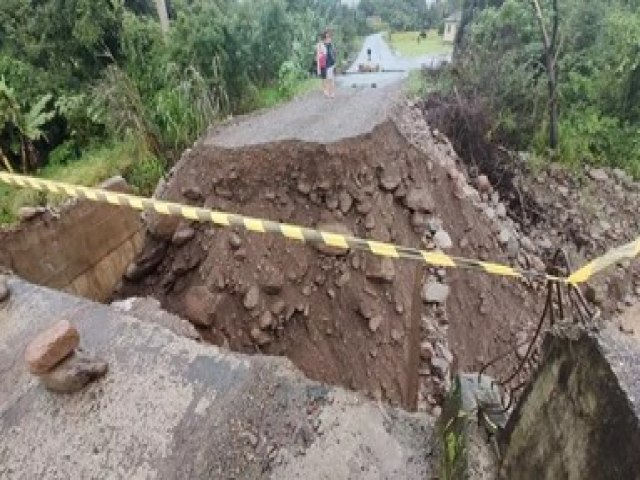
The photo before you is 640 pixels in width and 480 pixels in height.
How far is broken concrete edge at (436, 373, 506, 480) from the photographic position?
2254 millimetres

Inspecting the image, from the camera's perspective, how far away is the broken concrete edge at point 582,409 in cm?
138

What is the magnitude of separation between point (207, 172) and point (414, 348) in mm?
2781

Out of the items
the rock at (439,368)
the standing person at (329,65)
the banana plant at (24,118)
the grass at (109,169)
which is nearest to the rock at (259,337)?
the rock at (439,368)

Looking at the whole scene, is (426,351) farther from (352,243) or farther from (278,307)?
(352,243)

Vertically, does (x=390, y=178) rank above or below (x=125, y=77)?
below

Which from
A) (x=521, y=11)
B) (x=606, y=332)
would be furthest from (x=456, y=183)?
(x=521, y=11)

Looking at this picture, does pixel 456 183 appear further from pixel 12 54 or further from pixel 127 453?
pixel 12 54

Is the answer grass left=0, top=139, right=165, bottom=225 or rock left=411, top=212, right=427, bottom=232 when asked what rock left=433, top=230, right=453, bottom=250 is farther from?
grass left=0, top=139, right=165, bottom=225

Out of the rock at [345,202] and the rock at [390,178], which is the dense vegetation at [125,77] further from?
the rock at [390,178]

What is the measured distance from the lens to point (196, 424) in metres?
2.75

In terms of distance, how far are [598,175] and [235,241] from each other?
6.65m

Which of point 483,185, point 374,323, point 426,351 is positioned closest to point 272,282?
point 374,323

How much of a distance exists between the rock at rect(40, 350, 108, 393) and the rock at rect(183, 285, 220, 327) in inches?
62.7

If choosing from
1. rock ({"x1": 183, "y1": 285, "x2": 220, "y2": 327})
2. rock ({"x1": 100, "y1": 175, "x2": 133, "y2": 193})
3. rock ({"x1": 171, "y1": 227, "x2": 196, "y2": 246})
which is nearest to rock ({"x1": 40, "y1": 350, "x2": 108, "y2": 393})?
rock ({"x1": 183, "y1": 285, "x2": 220, "y2": 327})
